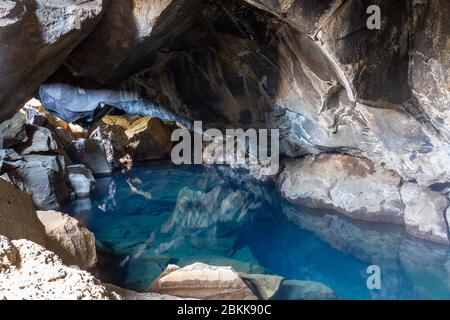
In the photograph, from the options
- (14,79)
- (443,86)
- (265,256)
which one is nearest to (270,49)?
(443,86)

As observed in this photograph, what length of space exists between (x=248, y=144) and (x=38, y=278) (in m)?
8.78

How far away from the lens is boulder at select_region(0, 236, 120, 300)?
1913mm

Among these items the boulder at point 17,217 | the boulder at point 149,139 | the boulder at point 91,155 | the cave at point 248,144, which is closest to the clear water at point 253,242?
the cave at point 248,144

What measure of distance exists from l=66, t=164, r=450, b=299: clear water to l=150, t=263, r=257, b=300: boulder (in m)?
0.59

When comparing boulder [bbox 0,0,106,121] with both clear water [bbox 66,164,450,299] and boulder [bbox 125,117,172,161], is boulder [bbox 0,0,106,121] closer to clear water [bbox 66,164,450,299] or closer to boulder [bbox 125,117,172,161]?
clear water [bbox 66,164,450,299]

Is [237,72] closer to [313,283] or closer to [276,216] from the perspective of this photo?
[276,216]

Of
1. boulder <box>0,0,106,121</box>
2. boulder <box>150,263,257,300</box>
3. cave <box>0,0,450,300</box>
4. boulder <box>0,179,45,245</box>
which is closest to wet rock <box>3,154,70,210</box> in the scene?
cave <box>0,0,450,300</box>

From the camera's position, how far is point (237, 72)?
8.06 meters

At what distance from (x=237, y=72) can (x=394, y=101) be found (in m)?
3.62

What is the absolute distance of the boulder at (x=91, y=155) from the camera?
40.8ft

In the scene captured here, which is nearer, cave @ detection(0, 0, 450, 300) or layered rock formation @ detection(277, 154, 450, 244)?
cave @ detection(0, 0, 450, 300)

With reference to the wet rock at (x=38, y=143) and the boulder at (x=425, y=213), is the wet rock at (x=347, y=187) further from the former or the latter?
the wet rock at (x=38, y=143)

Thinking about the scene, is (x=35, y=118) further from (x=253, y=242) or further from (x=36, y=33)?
(x=253, y=242)

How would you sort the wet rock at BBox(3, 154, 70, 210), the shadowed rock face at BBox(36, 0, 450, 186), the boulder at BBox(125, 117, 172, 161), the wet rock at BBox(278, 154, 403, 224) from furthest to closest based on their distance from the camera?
the boulder at BBox(125, 117, 172, 161)
the wet rock at BBox(3, 154, 70, 210)
the wet rock at BBox(278, 154, 403, 224)
the shadowed rock face at BBox(36, 0, 450, 186)
